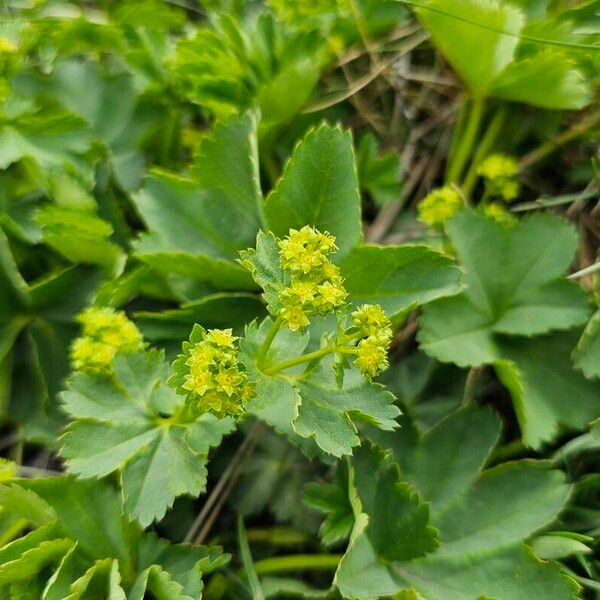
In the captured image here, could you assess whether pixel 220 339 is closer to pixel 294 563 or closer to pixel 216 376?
pixel 216 376

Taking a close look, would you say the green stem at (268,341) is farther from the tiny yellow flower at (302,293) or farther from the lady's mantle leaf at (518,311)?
the lady's mantle leaf at (518,311)

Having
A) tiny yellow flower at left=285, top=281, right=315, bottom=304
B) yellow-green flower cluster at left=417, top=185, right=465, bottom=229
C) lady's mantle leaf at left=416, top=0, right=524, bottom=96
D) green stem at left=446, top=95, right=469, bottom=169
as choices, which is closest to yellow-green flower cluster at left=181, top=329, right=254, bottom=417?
tiny yellow flower at left=285, top=281, right=315, bottom=304

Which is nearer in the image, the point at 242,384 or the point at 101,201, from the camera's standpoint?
the point at 242,384

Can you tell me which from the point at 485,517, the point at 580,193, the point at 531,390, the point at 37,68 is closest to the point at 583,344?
the point at 531,390

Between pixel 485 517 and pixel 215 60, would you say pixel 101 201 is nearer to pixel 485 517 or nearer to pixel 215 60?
pixel 215 60

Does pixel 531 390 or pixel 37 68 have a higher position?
pixel 37 68

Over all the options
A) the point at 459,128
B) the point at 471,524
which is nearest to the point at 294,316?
the point at 471,524

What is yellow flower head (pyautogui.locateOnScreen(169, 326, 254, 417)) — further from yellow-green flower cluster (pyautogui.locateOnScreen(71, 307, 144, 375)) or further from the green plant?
yellow-green flower cluster (pyautogui.locateOnScreen(71, 307, 144, 375))

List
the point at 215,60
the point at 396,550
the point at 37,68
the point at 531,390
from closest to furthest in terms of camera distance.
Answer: the point at 396,550 → the point at 531,390 → the point at 215,60 → the point at 37,68

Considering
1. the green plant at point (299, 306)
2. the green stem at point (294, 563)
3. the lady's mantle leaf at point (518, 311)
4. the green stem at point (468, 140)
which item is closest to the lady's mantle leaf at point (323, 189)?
the green plant at point (299, 306)
